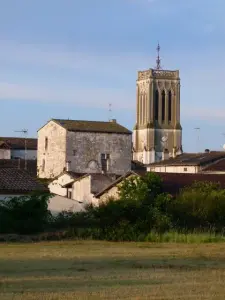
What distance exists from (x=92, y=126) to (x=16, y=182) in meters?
31.4

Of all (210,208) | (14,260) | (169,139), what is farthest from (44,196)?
(169,139)

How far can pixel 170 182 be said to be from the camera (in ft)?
177

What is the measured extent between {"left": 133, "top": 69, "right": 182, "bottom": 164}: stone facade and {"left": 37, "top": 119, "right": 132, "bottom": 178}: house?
106 feet

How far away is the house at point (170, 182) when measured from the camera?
52.2 metres

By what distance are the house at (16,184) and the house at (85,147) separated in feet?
90.3

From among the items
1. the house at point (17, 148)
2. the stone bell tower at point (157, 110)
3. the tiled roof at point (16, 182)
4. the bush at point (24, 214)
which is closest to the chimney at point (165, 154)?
the stone bell tower at point (157, 110)

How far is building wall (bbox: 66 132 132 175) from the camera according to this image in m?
74.4

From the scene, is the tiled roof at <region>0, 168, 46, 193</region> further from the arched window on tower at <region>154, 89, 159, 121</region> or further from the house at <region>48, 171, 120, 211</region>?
the arched window on tower at <region>154, 89, 159, 121</region>

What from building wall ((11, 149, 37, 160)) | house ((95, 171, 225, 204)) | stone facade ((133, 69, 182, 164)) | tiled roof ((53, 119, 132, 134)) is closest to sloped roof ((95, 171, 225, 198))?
house ((95, 171, 225, 204))

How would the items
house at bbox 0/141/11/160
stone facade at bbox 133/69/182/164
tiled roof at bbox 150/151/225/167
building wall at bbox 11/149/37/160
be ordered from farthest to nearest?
stone facade at bbox 133/69/182/164 < building wall at bbox 11/149/37/160 < house at bbox 0/141/11/160 < tiled roof at bbox 150/151/225/167

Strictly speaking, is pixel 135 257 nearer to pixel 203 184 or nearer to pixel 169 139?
pixel 203 184

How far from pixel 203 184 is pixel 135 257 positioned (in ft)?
68.2

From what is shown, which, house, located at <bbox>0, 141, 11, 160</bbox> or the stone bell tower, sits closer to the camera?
house, located at <bbox>0, 141, 11, 160</bbox>

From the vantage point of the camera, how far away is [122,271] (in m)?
22.1
